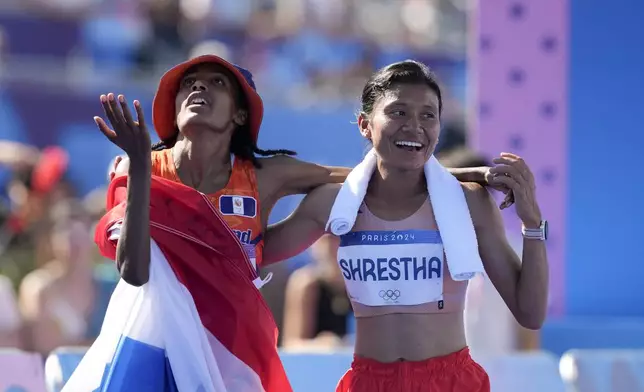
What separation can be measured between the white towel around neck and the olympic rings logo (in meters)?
0.18

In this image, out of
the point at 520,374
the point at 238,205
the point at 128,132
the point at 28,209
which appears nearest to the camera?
the point at 128,132

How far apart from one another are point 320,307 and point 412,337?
245cm

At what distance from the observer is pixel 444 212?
3.22 m

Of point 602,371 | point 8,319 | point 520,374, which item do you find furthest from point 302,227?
point 8,319

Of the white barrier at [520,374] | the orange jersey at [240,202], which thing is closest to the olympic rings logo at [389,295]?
the orange jersey at [240,202]

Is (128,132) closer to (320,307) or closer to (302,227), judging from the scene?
(302,227)

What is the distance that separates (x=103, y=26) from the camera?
11.0 meters

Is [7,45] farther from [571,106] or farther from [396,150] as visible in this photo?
[396,150]

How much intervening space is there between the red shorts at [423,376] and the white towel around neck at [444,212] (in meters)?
0.26

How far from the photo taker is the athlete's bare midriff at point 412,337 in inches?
125

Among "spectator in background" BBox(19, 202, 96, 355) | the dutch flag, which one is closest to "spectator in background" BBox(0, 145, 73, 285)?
"spectator in background" BBox(19, 202, 96, 355)

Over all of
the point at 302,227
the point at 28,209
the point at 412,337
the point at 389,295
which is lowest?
the point at 412,337

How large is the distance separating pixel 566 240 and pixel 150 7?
20.2ft

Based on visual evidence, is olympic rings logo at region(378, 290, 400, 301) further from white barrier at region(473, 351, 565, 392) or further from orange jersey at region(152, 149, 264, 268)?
white barrier at region(473, 351, 565, 392)
